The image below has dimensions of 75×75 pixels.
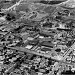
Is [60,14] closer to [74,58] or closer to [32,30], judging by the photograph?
[32,30]

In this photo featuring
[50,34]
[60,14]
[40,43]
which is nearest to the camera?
[40,43]

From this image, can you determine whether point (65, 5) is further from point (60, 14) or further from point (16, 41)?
point (16, 41)

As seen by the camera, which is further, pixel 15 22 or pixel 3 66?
Result: pixel 15 22

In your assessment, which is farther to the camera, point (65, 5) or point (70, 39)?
point (65, 5)

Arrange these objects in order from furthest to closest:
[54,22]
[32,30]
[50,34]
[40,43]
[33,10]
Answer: [33,10], [54,22], [32,30], [50,34], [40,43]

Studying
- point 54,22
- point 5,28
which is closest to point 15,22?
point 5,28

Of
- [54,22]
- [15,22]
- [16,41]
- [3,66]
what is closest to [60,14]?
[54,22]
